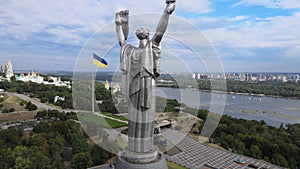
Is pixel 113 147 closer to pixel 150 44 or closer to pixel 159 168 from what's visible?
pixel 159 168

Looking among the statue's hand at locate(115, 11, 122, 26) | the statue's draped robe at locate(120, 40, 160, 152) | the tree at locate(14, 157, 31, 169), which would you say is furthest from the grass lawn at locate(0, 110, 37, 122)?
the statue's hand at locate(115, 11, 122, 26)

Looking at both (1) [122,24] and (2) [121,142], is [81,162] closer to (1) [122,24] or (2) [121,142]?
(2) [121,142]

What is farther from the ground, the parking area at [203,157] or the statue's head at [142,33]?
the statue's head at [142,33]

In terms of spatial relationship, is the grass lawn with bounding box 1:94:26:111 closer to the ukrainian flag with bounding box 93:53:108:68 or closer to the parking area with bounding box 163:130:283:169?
the ukrainian flag with bounding box 93:53:108:68

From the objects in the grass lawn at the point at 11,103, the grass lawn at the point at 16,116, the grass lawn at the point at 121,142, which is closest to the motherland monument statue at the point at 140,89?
the grass lawn at the point at 121,142

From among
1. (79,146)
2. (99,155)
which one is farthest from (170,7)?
(79,146)

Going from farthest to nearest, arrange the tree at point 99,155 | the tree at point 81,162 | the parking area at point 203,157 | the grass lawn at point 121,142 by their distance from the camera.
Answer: the parking area at point 203,157
the grass lawn at point 121,142
the tree at point 99,155
the tree at point 81,162

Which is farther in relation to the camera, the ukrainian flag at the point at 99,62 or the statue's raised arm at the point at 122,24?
the ukrainian flag at the point at 99,62

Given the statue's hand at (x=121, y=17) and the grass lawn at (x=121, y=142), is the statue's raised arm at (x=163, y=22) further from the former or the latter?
the grass lawn at (x=121, y=142)

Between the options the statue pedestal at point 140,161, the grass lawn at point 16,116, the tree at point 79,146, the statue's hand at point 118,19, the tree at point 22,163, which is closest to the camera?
the statue pedestal at point 140,161
